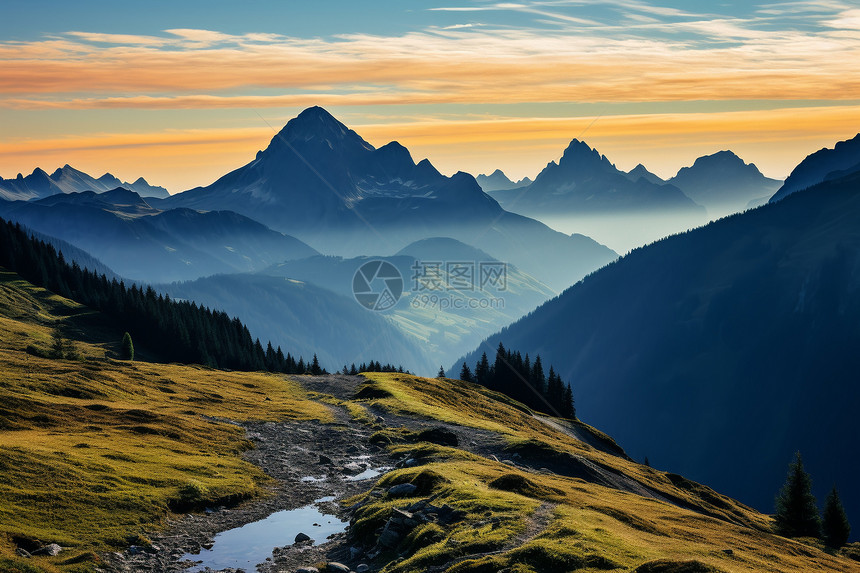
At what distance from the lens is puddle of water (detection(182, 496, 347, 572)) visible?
A: 111 ft

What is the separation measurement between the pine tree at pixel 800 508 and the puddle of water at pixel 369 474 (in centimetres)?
5600

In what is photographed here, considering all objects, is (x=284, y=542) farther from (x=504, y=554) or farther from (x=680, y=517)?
(x=680, y=517)

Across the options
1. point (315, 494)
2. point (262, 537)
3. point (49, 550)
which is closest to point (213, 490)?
point (315, 494)

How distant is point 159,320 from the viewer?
172875 mm

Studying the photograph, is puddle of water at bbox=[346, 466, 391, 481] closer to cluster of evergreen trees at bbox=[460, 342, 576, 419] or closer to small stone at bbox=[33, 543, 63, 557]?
small stone at bbox=[33, 543, 63, 557]

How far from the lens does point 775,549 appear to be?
4862 centimetres

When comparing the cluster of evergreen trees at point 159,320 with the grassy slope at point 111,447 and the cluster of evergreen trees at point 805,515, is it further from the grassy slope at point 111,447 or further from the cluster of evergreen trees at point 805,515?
the cluster of evergreen trees at point 805,515

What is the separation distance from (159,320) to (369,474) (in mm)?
136824

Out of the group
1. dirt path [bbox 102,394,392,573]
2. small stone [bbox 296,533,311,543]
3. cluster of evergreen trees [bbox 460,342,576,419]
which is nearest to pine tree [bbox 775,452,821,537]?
dirt path [bbox 102,394,392,573]

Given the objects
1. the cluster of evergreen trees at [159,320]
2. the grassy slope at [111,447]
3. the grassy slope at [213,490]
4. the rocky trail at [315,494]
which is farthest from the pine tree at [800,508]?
the cluster of evergreen trees at [159,320]

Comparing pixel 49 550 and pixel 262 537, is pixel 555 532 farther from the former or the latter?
pixel 49 550

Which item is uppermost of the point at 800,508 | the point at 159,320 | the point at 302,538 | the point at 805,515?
the point at 302,538

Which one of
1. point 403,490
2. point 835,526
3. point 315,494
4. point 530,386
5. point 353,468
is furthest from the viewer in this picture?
point 530,386

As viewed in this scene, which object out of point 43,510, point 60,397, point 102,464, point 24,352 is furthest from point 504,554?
point 24,352
